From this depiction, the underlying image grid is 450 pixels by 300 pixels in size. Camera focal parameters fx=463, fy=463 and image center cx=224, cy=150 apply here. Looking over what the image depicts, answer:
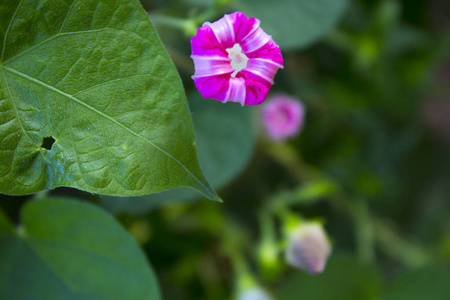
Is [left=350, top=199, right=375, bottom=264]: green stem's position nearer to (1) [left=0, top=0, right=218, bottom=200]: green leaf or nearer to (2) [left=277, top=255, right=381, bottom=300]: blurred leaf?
(2) [left=277, top=255, right=381, bottom=300]: blurred leaf

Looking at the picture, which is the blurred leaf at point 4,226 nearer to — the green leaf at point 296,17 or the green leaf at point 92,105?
the green leaf at point 92,105

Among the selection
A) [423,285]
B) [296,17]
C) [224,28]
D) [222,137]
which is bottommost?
[423,285]

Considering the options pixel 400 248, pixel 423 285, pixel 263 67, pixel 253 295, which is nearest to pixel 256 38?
pixel 263 67

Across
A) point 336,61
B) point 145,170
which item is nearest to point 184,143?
point 145,170

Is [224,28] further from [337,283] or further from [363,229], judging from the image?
[363,229]

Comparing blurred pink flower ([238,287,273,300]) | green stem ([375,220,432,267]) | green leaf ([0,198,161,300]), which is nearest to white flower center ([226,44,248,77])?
green leaf ([0,198,161,300])

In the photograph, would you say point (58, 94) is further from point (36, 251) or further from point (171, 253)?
point (171, 253)
